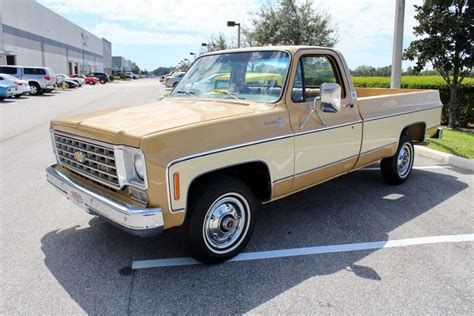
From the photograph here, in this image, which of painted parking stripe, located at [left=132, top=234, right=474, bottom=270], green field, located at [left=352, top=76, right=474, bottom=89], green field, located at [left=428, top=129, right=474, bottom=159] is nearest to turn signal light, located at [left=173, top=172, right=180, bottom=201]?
painted parking stripe, located at [left=132, top=234, right=474, bottom=270]

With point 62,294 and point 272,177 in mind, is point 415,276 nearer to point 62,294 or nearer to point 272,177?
point 272,177

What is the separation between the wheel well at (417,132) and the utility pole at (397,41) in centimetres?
395

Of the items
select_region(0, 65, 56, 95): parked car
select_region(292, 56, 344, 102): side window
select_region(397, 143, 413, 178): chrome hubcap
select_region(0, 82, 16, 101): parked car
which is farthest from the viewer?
select_region(0, 65, 56, 95): parked car

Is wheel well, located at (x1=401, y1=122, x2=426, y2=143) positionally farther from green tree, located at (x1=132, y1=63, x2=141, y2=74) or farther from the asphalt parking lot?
green tree, located at (x1=132, y1=63, x2=141, y2=74)

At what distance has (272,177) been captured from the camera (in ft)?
13.3

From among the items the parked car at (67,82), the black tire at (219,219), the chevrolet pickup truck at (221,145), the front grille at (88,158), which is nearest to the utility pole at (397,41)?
the chevrolet pickup truck at (221,145)

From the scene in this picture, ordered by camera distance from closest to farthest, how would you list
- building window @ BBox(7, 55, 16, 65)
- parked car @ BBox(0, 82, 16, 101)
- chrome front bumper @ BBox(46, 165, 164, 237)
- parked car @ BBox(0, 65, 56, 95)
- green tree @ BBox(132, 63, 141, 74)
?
chrome front bumper @ BBox(46, 165, 164, 237) → parked car @ BBox(0, 82, 16, 101) → parked car @ BBox(0, 65, 56, 95) → building window @ BBox(7, 55, 16, 65) → green tree @ BBox(132, 63, 141, 74)

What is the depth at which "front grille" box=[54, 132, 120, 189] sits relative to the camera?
349 centimetres

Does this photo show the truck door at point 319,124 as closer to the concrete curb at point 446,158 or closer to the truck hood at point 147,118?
the truck hood at point 147,118

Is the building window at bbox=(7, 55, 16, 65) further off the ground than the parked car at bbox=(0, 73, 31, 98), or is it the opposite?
the building window at bbox=(7, 55, 16, 65)

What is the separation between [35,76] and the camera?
29.0 meters

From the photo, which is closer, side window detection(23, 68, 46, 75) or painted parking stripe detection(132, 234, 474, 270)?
painted parking stripe detection(132, 234, 474, 270)

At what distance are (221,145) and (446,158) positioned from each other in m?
6.13

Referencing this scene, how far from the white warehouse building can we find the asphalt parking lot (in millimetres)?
46364
